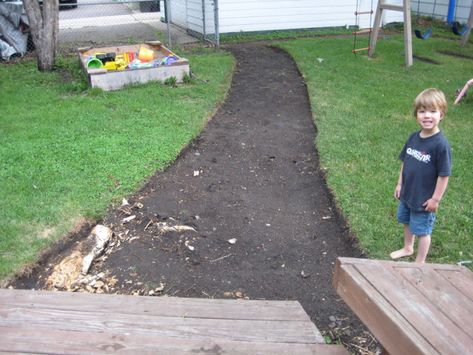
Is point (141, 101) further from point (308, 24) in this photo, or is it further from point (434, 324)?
point (308, 24)

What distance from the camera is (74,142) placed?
221 inches

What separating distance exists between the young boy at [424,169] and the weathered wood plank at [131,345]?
1.47 metres

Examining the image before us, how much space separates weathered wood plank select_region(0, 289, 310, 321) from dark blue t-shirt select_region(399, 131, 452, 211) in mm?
1203

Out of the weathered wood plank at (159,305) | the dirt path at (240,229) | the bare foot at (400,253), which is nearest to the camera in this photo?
the weathered wood plank at (159,305)

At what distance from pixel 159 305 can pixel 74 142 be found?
12.2ft

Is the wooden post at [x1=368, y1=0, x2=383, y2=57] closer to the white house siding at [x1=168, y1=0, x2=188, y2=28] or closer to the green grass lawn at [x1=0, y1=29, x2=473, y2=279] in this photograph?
the green grass lawn at [x1=0, y1=29, x2=473, y2=279]

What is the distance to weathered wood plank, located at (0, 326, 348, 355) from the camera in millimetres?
1882

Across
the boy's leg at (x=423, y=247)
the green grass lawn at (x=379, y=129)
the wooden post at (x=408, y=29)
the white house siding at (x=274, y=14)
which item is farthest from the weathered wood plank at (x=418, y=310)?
the white house siding at (x=274, y=14)

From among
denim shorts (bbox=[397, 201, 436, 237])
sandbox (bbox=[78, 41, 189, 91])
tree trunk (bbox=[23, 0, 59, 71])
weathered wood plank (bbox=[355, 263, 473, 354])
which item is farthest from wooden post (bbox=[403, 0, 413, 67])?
weathered wood plank (bbox=[355, 263, 473, 354])

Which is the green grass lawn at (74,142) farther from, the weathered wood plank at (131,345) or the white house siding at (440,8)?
the white house siding at (440,8)

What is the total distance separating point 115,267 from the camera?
11.6ft

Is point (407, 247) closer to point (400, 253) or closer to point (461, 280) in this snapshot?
point (400, 253)

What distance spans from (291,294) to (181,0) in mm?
12532

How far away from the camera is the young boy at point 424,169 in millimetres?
2895
